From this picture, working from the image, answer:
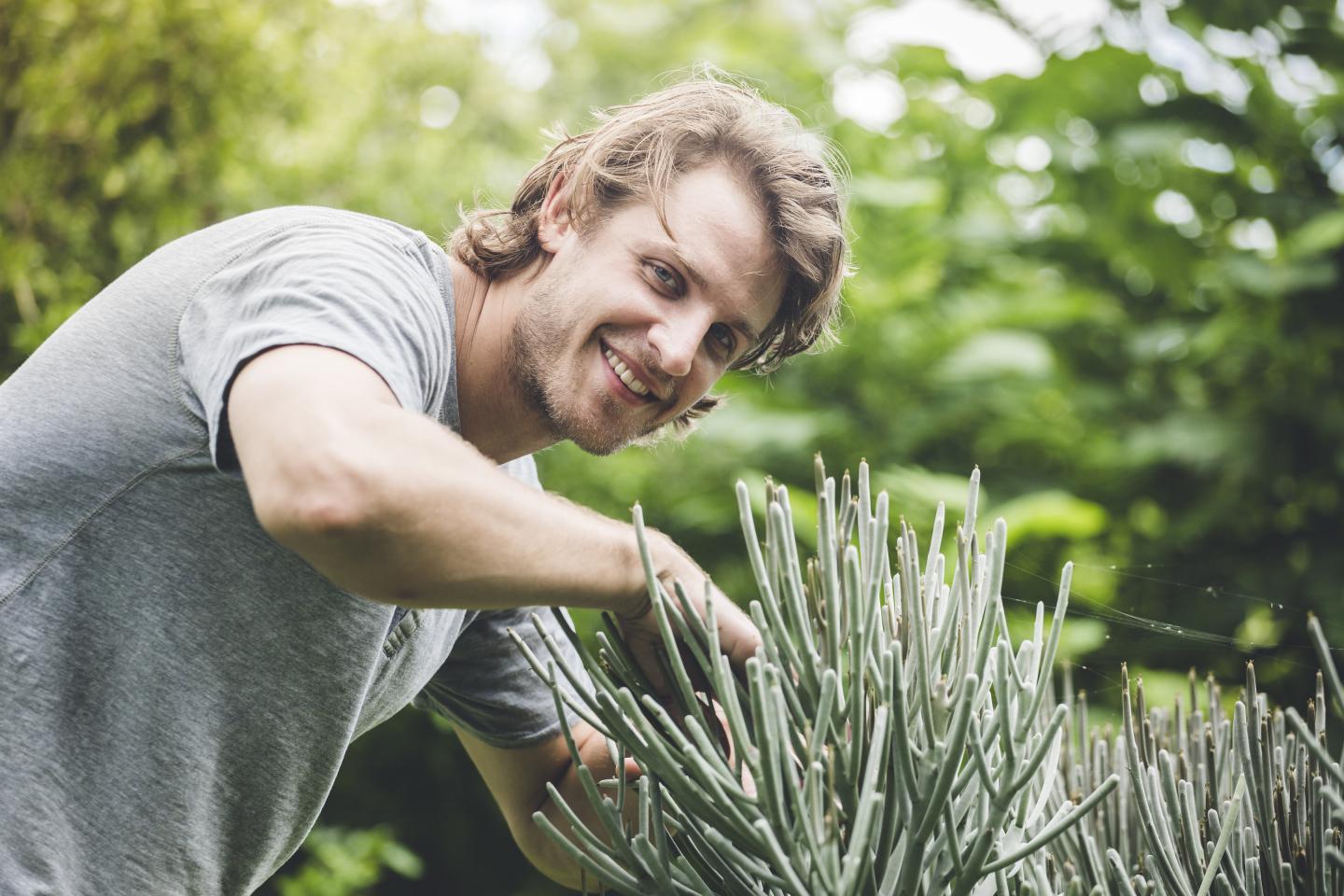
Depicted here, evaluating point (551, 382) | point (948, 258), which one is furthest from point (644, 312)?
point (948, 258)

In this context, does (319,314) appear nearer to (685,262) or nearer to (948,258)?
(685,262)

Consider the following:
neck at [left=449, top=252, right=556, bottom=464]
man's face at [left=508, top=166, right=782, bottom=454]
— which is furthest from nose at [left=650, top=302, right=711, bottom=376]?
neck at [left=449, top=252, right=556, bottom=464]

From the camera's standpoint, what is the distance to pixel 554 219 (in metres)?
1.64

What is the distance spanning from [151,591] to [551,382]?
55 centimetres

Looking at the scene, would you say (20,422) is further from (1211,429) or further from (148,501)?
(1211,429)

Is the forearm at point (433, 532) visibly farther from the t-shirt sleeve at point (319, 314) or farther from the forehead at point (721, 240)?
the forehead at point (721, 240)

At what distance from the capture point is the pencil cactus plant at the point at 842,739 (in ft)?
2.42

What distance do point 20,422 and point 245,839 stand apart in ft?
1.85

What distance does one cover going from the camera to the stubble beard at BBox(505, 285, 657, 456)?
145cm

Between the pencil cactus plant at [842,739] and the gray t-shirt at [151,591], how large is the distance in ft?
1.39

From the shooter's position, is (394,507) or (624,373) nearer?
(394,507)

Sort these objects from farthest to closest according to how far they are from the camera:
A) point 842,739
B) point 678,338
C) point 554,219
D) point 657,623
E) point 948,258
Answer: point 948,258 → point 554,219 → point 678,338 → point 657,623 → point 842,739

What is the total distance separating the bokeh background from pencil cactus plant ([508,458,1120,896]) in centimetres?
156

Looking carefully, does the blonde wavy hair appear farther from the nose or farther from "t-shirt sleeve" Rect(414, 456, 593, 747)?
"t-shirt sleeve" Rect(414, 456, 593, 747)
